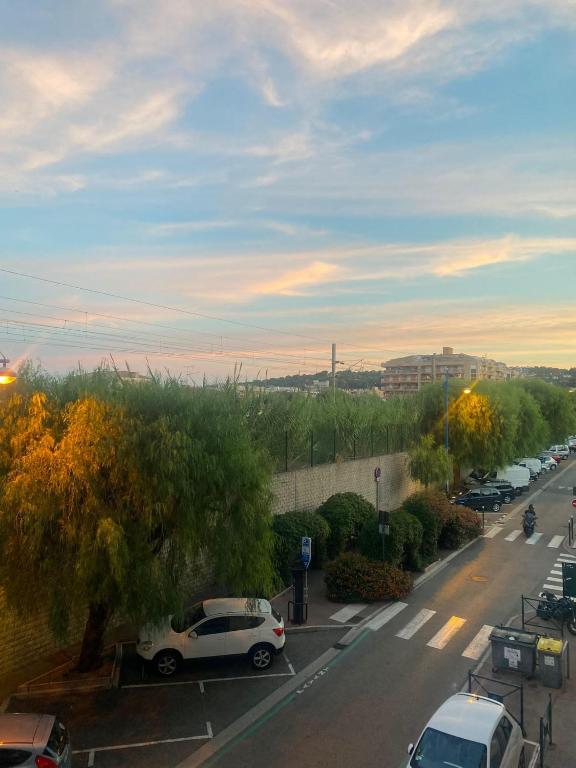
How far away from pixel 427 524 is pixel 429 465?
1033 cm

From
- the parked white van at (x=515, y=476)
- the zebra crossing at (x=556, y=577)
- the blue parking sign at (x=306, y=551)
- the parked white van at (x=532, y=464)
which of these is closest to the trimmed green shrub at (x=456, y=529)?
the zebra crossing at (x=556, y=577)

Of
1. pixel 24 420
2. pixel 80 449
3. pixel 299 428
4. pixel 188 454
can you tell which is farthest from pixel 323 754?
pixel 299 428

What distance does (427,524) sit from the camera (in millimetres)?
22719

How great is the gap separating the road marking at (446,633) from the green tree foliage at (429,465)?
16.4m

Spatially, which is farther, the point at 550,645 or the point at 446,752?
the point at 550,645

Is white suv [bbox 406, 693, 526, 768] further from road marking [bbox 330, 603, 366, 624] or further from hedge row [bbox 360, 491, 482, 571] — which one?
hedge row [bbox 360, 491, 482, 571]

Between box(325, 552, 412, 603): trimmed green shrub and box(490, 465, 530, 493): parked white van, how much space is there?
23.8m

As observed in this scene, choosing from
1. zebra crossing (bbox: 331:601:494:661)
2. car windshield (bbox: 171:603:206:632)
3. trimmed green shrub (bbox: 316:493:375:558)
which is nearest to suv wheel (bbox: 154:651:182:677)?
car windshield (bbox: 171:603:206:632)

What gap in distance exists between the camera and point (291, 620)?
16359 millimetres

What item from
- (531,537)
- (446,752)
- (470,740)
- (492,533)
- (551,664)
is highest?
(470,740)

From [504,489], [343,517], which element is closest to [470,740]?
[343,517]

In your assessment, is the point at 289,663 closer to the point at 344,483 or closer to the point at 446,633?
the point at 446,633

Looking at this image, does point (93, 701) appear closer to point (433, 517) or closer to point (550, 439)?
point (433, 517)

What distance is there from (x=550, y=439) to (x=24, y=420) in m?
54.8
